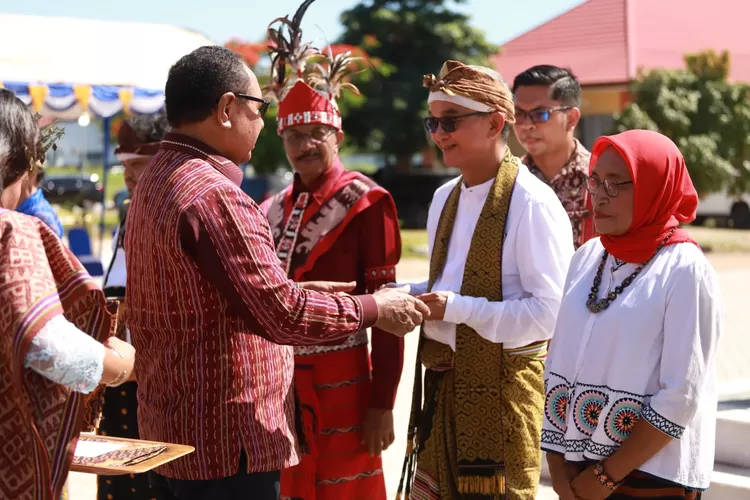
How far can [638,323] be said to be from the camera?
289cm

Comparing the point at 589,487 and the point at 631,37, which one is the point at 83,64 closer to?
the point at 589,487

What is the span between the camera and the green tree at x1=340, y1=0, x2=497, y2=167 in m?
26.2

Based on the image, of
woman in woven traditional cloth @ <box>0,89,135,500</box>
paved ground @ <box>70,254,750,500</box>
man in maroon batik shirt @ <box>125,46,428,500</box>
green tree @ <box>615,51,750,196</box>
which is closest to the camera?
woman in woven traditional cloth @ <box>0,89,135,500</box>

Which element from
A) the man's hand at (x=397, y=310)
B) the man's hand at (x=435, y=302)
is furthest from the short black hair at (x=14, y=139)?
the man's hand at (x=435, y=302)

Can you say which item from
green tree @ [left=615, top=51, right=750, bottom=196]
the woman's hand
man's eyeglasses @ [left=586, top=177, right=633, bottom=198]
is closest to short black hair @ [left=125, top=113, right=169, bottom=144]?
man's eyeglasses @ [left=586, top=177, right=633, bottom=198]

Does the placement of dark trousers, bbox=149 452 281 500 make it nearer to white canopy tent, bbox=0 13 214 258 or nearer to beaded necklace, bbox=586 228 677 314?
beaded necklace, bbox=586 228 677 314

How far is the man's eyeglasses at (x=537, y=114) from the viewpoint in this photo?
484 cm

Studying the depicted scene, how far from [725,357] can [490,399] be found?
22.0 ft

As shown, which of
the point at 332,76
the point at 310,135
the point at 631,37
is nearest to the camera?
the point at 310,135

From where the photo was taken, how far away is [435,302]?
11.5 feet

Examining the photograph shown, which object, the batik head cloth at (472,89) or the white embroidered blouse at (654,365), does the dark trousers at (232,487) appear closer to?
the white embroidered blouse at (654,365)

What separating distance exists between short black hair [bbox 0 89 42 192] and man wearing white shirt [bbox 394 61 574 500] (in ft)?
4.87

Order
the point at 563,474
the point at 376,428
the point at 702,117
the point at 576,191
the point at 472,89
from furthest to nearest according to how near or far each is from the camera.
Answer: the point at 702,117 < the point at 576,191 < the point at 376,428 < the point at 472,89 < the point at 563,474

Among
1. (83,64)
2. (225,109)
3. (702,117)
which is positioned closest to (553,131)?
(225,109)
